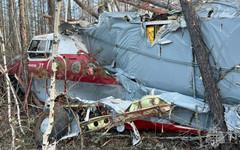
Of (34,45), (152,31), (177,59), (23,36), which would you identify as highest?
(152,31)

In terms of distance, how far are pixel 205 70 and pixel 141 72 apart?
167 centimetres

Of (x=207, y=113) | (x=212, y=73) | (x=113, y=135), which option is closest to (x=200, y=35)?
(x=212, y=73)

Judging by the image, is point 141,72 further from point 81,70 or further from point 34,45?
point 34,45

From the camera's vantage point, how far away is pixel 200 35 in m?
4.13

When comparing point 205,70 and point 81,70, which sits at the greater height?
point 205,70

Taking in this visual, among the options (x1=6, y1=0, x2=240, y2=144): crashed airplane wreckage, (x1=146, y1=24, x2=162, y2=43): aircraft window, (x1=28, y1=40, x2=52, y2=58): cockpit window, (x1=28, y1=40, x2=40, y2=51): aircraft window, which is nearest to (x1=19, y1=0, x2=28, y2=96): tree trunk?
(x1=6, y1=0, x2=240, y2=144): crashed airplane wreckage

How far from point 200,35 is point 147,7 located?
3451 millimetres

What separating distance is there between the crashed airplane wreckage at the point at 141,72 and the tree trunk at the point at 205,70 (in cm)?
17

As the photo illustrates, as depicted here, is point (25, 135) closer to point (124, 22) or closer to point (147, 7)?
point (124, 22)

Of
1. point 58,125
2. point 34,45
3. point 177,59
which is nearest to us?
point 177,59

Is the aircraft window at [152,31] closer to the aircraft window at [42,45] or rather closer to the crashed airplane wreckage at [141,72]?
the crashed airplane wreckage at [141,72]

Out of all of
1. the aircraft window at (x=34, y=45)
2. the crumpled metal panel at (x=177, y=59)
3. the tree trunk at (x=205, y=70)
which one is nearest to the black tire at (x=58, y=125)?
the crumpled metal panel at (x=177, y=59)

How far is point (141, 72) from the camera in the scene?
5293 millimetres

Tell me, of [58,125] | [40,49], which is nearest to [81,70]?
[58,125]
